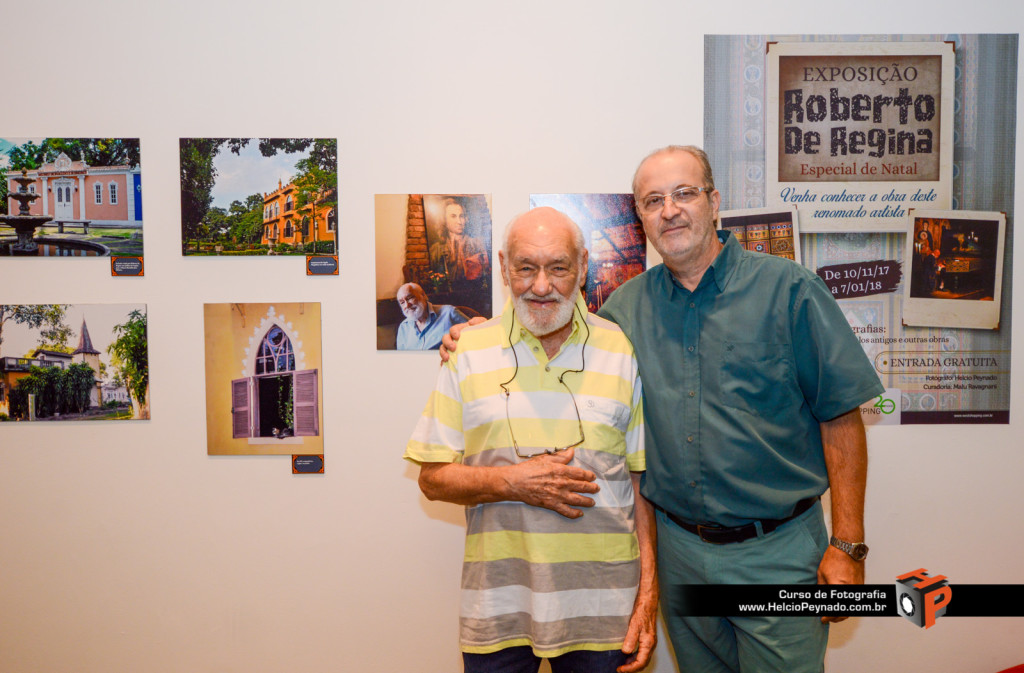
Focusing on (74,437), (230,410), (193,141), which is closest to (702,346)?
(230,410)

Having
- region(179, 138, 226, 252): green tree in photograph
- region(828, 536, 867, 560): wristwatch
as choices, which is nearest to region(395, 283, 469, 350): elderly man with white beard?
region(179, 138, 226, 252): green tree in photograph

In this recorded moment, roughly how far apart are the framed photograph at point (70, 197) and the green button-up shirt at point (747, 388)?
75.8 inches

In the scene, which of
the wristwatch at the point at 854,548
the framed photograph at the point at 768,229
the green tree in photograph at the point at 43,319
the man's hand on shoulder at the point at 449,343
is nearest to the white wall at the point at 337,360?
the green tree in photograph at the point at 43,319

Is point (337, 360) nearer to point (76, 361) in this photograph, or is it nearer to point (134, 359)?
point (134, 359)

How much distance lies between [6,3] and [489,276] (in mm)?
2001

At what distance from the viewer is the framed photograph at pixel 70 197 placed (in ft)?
6.94

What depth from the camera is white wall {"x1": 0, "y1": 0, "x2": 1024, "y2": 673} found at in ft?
6.85

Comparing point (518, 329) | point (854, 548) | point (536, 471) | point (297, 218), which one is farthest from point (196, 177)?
point (854, 548)

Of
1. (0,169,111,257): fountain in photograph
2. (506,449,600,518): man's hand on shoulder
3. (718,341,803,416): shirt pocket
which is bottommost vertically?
(506,449,600,518): man's hand on shoulder

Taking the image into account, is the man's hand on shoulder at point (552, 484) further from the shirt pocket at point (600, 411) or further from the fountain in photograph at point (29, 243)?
the fountain in photograph at point (29, 243)

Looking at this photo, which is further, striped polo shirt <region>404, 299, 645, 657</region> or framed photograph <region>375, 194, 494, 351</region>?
framed photograph <region>375, 194, 494, 351</region>

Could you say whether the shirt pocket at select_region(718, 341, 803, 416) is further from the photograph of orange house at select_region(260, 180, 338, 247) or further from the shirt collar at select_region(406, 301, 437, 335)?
the photograph of orange house at select_region(260, 180, 338, 247)

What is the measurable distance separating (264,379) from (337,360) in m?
0.28

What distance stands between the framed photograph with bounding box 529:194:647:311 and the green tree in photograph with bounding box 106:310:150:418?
59.5 inches
